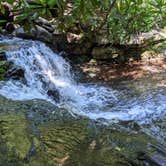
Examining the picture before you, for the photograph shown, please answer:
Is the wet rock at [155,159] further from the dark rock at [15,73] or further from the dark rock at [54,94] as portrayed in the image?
the dark rock at [15,73]

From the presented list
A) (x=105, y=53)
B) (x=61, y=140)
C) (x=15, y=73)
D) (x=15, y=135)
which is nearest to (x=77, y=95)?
(x=15, y=73)

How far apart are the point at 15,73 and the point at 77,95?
1237 millimetres

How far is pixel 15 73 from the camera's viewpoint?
714 cm

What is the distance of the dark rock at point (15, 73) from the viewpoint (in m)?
7.05

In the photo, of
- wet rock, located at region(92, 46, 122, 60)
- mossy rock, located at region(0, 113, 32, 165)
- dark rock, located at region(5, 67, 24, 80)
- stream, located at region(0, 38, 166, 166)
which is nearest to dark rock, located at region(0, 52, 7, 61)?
stream, located at region(0, 38, 166, 166)

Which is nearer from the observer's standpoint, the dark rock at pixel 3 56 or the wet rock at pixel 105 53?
the dark rock at pixel 3 56

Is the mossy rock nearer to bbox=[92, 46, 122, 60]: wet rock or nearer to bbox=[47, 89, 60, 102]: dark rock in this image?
bbox=[47, 89, 60, 102]: dark rock

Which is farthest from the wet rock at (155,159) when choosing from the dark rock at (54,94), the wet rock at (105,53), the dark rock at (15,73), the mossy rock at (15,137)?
the wet rock at (105,53)

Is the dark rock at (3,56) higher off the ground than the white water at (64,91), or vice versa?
the dark rock at (3,56)

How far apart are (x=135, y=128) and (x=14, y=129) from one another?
68.1 inches

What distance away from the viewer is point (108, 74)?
8.21 m

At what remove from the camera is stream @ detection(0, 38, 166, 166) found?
18.0ft

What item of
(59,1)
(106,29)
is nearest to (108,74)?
(106,29)

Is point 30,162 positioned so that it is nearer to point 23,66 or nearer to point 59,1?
point 59,1
